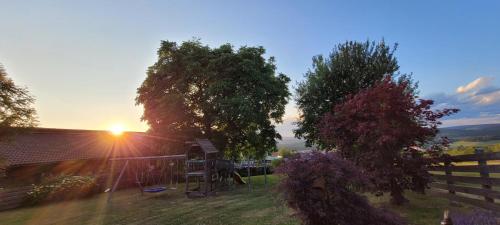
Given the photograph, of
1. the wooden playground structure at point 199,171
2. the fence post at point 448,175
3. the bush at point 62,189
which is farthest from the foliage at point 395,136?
the bush at point 62,189

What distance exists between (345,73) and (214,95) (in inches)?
365

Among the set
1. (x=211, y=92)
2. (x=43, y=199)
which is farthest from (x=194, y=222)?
(x=211, y=92)

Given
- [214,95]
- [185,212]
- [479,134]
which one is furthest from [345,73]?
[479,134]

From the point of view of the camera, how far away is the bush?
49.2 ft

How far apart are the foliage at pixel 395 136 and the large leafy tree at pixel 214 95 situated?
12.0 meters

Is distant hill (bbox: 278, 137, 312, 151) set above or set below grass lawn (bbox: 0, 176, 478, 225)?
above

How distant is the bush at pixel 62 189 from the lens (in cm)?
1501

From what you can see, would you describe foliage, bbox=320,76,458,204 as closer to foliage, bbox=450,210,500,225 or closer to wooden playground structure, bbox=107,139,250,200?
foliage, bbox=450,210,500,225

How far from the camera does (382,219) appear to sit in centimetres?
589

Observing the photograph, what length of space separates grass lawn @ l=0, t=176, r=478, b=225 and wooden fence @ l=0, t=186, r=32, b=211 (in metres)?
0.85

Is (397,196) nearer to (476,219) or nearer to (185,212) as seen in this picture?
(476,219)

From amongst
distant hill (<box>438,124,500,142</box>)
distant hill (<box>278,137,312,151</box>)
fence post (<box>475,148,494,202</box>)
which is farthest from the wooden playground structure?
distant hill (<box>438,124,500,142</box>)

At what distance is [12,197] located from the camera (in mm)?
14234

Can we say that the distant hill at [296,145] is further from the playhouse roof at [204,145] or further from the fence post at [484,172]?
the playhouse roof at [204,145]
